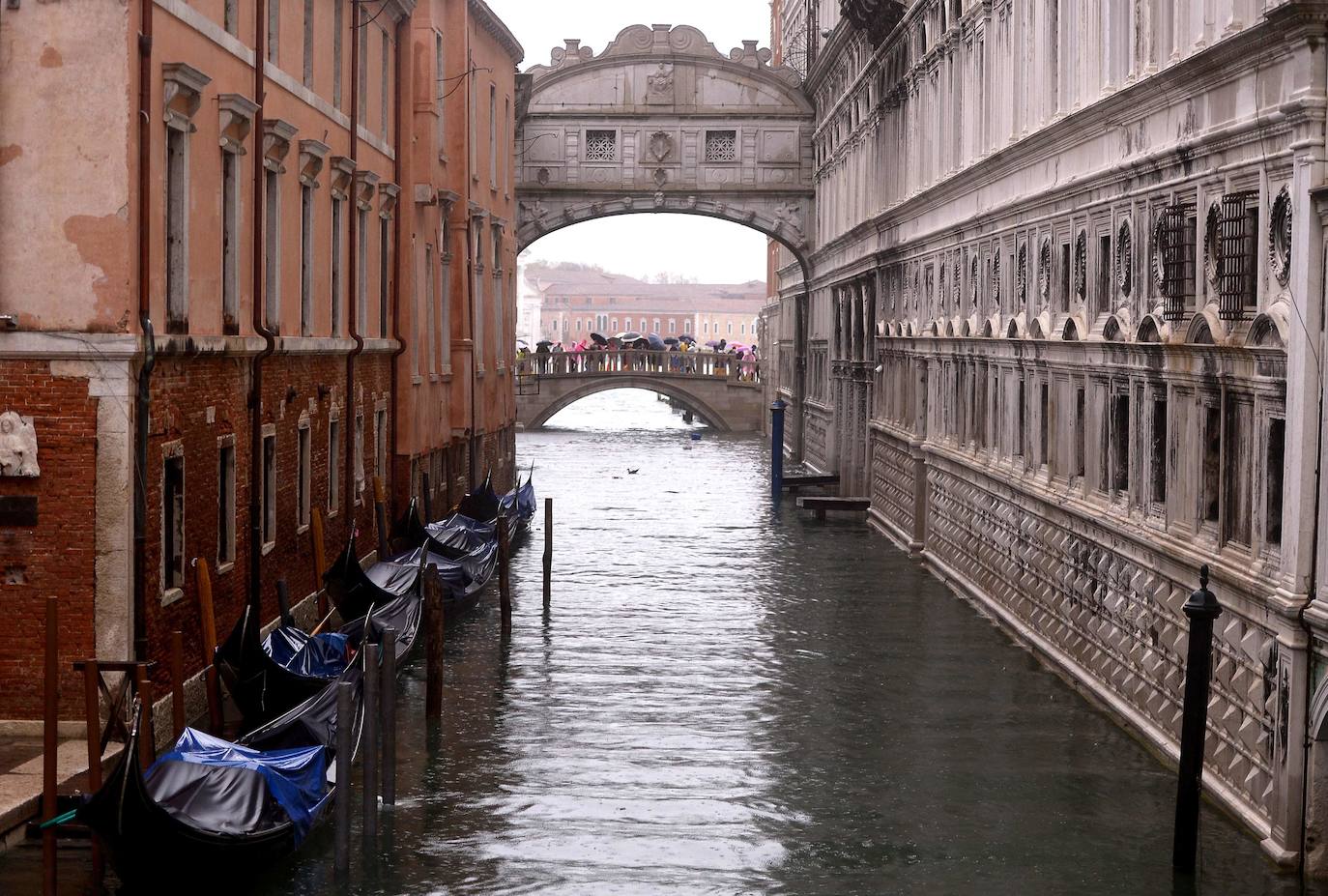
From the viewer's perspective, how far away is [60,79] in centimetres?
1104

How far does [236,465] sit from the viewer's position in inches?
545

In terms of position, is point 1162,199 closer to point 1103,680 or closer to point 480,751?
point 1103,680

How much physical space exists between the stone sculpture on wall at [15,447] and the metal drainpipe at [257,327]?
10.4 feet

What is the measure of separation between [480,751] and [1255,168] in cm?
642

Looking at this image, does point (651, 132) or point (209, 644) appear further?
point (651, 132)

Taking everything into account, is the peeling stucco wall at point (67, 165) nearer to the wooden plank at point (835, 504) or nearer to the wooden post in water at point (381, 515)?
the wooden post in water at point (381, 515)

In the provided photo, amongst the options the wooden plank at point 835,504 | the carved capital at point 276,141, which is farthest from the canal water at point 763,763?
the wooden plank at point 835,504

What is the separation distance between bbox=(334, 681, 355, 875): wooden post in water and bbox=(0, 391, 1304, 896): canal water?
15cm

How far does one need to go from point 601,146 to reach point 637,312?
103215 millimetres

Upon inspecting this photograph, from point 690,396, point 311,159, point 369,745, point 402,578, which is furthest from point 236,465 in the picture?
point 690,396

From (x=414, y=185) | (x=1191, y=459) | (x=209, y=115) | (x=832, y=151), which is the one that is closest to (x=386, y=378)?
(x=414, y=185)

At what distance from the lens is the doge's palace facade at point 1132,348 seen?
9.45 metres

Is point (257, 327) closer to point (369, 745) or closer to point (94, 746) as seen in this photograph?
point (369, 745)

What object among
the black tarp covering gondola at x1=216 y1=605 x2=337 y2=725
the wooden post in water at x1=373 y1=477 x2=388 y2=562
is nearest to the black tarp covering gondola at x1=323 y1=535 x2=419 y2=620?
the wooden post in water at x1=373 y1=477 x2=388 y2=562
